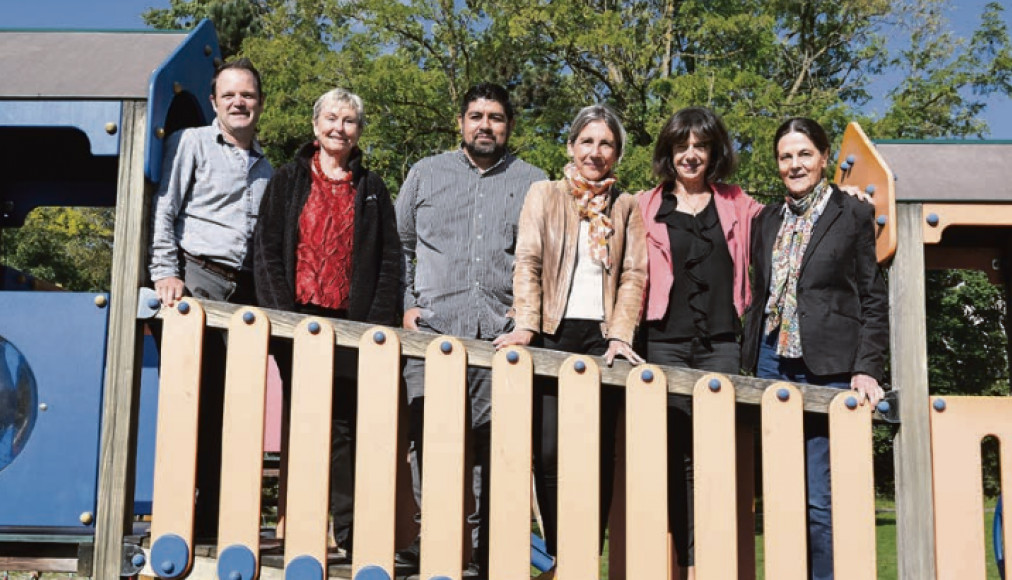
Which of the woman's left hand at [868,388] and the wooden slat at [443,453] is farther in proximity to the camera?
the woman's left hand at [868,388]

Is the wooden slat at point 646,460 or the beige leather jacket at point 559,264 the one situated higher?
the beige leather jacket at point 559,264

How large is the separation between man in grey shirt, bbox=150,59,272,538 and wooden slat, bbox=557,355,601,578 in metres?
1.41

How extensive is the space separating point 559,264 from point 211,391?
4.90 ft

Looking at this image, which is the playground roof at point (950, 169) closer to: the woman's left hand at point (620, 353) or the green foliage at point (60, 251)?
the woman's left hand at point (620, 353)

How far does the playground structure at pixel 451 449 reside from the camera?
354 centimetres

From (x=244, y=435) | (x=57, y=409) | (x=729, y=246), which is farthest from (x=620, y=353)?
(x=57, y=409)

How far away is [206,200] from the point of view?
157 inches

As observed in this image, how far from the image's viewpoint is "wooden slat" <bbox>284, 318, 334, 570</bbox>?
139 inches

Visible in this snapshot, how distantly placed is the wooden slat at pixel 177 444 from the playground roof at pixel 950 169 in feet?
8.95

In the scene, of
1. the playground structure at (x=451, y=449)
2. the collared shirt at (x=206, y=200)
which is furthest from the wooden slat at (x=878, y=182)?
the collared shirt at (x=206, y=200)

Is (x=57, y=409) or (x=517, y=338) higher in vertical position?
(x=517, y=338)

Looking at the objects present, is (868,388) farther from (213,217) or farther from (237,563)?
(213,217)

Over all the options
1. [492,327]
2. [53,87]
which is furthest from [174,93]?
[492,327]

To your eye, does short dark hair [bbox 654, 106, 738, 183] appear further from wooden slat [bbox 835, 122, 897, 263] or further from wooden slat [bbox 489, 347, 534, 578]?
wooden slat [bbox 489, 347, 534, 578]
